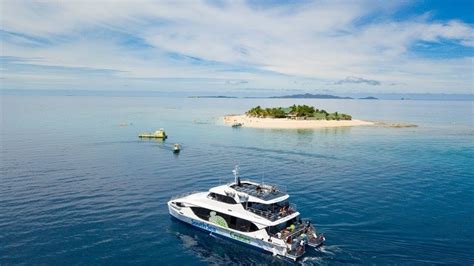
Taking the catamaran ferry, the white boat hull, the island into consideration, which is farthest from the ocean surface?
the island

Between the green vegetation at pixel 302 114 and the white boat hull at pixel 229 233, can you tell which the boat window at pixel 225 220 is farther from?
the green vegetation at pixel 302 114

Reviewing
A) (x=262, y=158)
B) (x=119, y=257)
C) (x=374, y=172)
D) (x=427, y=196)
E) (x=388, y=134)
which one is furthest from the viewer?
(x=388, y=134)

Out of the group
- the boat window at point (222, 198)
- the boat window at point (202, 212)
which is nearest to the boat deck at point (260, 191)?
the boat window at point (222, 198)

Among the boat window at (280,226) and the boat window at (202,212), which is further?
the boat window at (202,212)

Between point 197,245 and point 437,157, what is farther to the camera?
point 437,157

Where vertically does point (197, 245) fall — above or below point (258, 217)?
below

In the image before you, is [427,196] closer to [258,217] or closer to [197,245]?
[258,217]

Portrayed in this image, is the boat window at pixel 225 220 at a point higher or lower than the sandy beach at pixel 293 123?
lower

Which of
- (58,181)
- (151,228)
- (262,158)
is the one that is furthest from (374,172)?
(58,181)
